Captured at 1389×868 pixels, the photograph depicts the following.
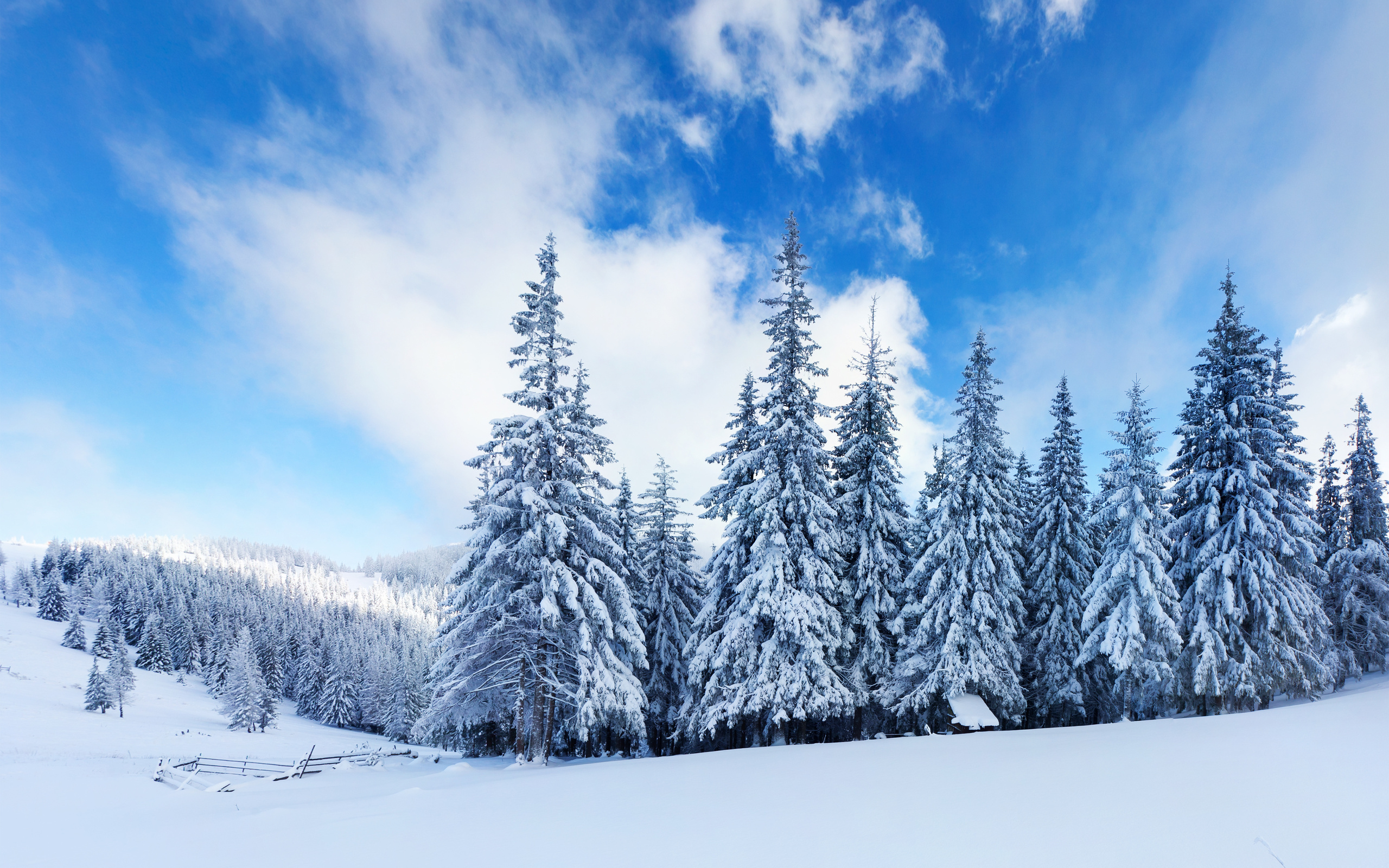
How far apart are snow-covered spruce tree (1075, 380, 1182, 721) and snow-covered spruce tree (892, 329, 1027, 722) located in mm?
2783

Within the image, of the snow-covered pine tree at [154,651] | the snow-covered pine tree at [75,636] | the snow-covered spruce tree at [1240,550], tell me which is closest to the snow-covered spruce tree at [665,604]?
the snow-covered spruce tree at [1240,550]

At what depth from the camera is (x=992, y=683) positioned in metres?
18.6

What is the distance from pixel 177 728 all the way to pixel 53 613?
81.3 m

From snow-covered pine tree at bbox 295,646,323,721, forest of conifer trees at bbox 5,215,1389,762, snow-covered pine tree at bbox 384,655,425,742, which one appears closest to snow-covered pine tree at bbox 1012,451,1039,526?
forest of conifer trees at bbox 5,215,1389,762

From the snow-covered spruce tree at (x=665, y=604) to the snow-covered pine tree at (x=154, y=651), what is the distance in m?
95.6

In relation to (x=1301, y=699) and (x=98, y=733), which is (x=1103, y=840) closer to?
(x=1301, y=699)

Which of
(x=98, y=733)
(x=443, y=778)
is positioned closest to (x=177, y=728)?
(x=98, y=733)

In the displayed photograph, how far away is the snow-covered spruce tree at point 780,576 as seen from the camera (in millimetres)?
Answer: 17359

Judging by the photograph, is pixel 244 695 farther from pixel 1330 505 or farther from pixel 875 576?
pixel 1330 505

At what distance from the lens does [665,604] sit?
2455cm

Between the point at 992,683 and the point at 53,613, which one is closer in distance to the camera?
the point at 992,683

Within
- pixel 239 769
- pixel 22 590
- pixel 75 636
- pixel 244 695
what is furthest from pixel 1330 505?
pixel 22 590

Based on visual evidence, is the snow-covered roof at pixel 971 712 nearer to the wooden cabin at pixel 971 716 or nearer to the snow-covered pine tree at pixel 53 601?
the wooden cabin at pixel 971 716

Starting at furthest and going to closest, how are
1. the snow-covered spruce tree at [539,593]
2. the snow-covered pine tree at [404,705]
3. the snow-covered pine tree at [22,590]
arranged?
the snow-covered pine tree at [22,590]
the snow-covered pine tree at [404,705]
the snow-covered spruce tree at [539,593]
